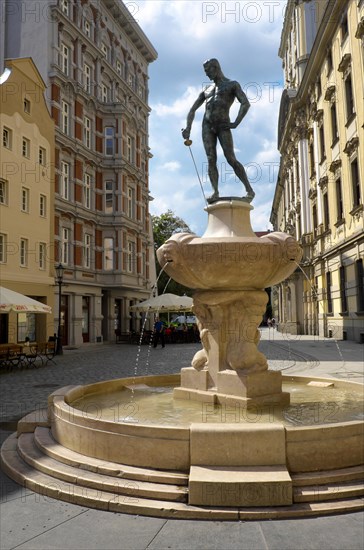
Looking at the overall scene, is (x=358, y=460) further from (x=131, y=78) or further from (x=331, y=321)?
(x=131, y=78)

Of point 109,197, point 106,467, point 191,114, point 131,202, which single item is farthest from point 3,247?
point 106,467

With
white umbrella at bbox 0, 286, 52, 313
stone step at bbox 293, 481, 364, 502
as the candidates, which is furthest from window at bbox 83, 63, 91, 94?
stone step at bbox 293, 481, 364, 502

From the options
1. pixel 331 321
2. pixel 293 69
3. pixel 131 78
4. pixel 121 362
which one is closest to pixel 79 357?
pixel 121 362

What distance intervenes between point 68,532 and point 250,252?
3783mm

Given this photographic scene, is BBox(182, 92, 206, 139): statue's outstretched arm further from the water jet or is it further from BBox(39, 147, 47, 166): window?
BBox(39, 147, 47, 166): window

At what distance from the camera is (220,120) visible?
754cm

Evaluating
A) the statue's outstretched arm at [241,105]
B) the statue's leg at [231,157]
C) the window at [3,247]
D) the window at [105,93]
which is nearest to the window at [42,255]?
the window at [3,247]

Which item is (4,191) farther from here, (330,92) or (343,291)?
(330,92)

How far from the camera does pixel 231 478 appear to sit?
156 inches

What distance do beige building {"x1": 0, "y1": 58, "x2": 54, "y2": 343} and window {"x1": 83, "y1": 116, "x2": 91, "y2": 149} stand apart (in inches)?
181

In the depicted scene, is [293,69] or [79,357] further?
[293,69]

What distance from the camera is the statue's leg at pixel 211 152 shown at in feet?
25.1

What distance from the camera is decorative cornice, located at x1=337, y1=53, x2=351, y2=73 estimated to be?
73.0ft

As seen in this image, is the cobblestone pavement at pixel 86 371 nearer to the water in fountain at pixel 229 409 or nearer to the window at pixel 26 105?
the water in fountain at pixel 229 409
